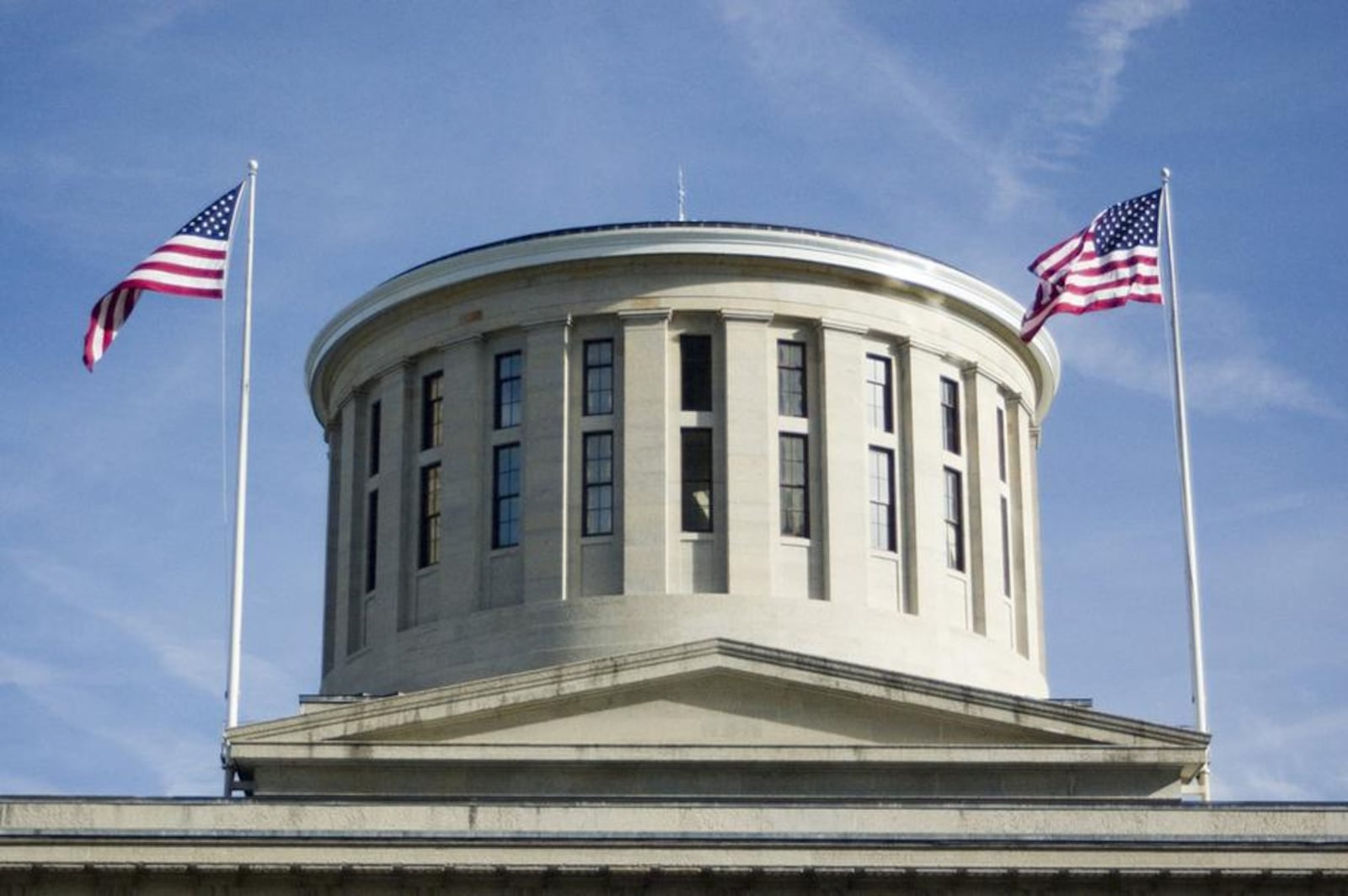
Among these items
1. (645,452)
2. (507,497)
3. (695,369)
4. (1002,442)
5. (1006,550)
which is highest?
(695,369)

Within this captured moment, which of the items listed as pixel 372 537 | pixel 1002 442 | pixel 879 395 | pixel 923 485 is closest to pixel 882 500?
pixel 923 485

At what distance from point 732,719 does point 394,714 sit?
17.1 ft

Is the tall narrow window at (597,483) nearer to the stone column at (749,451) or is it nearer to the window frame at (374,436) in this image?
the stone column at (749,451)

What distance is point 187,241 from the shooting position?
155 ft

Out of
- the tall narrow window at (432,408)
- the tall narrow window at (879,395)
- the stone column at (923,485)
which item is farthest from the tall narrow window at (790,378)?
the tall narrow window at (432,408)

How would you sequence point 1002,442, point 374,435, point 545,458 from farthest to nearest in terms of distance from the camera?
1. point 1002,442
2. point 374,435
3. point 545,458

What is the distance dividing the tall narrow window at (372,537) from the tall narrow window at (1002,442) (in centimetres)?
1187

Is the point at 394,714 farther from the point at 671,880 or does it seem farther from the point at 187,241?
the point at 187,241

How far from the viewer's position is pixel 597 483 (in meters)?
50.8

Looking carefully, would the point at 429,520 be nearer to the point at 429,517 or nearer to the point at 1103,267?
the point at 429,517

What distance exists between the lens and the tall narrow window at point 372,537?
5319cm

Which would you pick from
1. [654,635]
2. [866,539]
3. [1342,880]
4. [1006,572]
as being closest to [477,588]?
[654,635]

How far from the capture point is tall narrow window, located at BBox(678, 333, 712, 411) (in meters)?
51.4

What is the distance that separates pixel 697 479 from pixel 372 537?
6.82 meters
